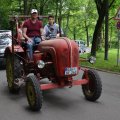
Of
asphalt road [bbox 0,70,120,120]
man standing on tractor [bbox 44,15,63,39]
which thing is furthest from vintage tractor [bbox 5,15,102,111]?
man standing on tractor [bbox 44,15,63,39]

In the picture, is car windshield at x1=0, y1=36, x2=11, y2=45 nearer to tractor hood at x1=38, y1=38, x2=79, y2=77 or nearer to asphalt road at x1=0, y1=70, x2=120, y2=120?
asphalt road at x1=0, y1=70, x2=120, y2=120

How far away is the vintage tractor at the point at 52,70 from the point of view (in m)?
9.81

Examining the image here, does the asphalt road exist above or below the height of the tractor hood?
below

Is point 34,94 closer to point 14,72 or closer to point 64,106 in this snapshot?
point 64,106

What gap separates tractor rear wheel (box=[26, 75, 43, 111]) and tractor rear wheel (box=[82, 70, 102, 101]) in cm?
167

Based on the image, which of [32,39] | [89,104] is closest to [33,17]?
[32,39]

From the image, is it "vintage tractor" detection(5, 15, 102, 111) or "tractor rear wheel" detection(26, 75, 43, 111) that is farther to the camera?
"vintage tractor" detection(5, 15, 102, 111)

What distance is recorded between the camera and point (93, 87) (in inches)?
420

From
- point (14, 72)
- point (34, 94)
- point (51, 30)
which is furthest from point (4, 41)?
point (34, 94)

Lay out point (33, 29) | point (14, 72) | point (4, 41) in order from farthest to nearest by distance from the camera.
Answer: point (4, 41)
point (33, 29)
point (14, 72)

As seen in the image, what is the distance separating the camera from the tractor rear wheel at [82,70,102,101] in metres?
10.5

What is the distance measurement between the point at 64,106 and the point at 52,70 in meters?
1.00

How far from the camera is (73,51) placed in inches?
396

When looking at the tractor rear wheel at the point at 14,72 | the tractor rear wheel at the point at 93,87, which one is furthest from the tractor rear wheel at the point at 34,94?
the tractor rear wheel at the point at 14,72
